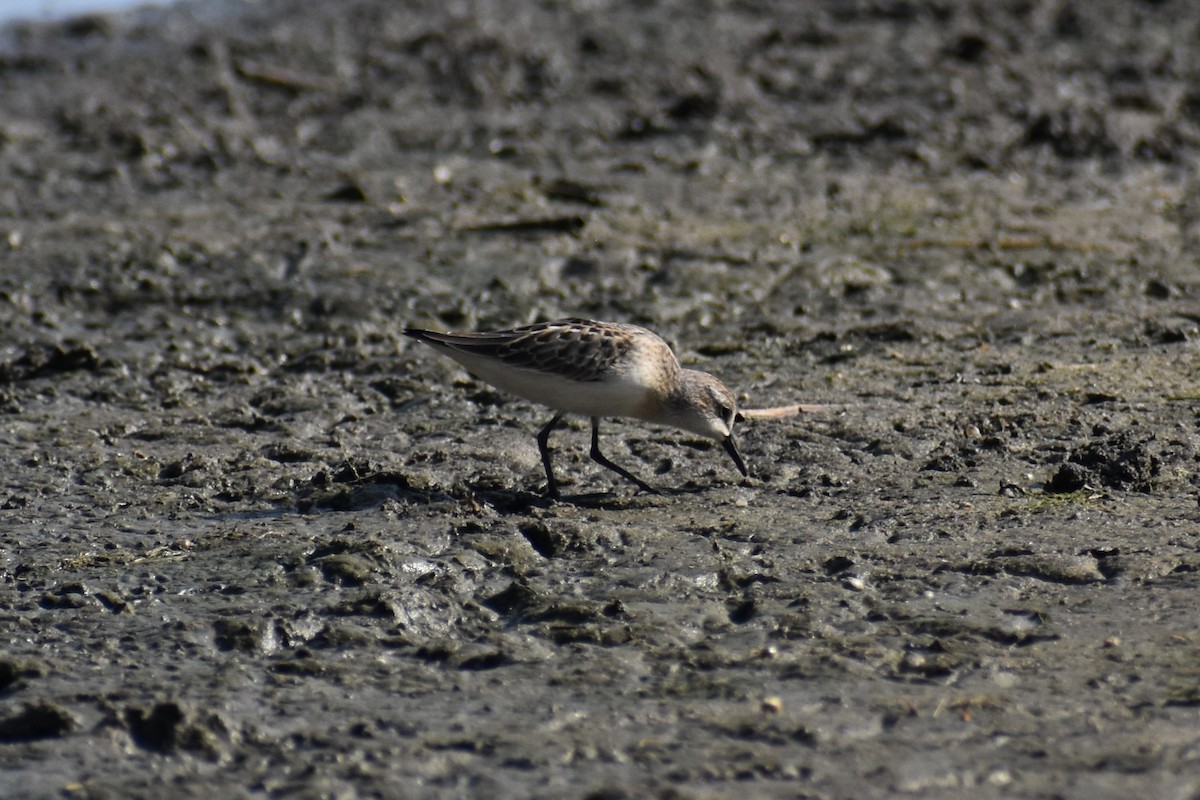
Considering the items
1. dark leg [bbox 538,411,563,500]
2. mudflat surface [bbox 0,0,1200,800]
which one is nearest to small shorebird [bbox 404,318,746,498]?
dark leg [bbox 538,411,563,500]

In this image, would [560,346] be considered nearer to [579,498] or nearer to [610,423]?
[579,498]

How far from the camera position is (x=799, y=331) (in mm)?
8664

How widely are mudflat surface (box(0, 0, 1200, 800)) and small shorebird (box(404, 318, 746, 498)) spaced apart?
9.6 inches

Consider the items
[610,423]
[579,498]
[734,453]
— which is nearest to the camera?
[579,498]

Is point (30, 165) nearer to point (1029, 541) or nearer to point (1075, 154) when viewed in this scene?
point (1075, 154)

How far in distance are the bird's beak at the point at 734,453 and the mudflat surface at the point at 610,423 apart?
0.06 m

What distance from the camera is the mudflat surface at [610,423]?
181 inches

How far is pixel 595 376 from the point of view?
6.71 metres

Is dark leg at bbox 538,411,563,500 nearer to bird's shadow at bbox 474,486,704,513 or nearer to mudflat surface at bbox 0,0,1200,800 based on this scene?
bird's shadow at bbox 474,486,704,513

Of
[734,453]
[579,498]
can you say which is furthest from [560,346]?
[734,453]

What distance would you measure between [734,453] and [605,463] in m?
0.57

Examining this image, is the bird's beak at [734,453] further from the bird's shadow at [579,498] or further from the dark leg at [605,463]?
the dark leg at [605,463]

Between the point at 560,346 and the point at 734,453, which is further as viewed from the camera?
the point at 734,453

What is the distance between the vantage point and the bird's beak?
6809mm
